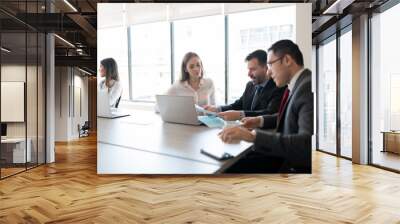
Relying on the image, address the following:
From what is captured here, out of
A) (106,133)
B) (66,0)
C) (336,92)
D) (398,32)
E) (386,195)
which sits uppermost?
(66,0)

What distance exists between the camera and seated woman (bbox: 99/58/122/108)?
461 centimetres

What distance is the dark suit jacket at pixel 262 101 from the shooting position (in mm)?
4464

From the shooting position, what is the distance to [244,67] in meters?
4.54

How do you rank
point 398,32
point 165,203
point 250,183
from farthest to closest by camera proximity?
1. point 398,32
2. point 250,183
3. point 165,203

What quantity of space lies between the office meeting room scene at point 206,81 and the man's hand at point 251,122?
0.01 meters

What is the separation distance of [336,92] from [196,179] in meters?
5.02

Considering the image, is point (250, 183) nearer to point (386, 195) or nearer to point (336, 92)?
point (386, 195)

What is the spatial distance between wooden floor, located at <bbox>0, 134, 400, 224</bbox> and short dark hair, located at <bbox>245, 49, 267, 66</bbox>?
1669mm

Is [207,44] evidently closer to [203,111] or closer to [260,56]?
[260,56]

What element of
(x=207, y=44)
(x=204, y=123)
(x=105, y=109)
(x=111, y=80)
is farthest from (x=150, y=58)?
(x=204, y=123)

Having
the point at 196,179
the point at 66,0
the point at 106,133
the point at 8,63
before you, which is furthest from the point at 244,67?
the point at 8,63

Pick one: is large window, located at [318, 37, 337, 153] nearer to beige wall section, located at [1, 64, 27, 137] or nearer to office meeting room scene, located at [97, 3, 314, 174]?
office meeting room scene, located at [97, 3, 314, 174]

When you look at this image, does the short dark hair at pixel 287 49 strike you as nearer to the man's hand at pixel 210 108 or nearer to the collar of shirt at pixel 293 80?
the collar of shirt at pixel 293 80

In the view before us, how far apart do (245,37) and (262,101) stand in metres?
0.78
